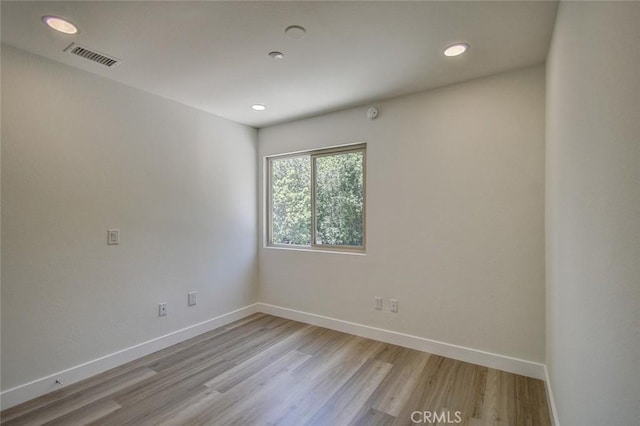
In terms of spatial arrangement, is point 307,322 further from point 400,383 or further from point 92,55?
point 92,55

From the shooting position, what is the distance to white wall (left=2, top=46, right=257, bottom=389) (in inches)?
85.0

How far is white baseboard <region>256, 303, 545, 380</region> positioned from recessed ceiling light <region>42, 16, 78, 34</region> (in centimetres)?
328

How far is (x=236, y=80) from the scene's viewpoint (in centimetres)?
265

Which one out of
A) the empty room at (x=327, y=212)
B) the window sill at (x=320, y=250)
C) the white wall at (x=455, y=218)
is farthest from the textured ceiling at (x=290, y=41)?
the window sill at (x=320, y=250)

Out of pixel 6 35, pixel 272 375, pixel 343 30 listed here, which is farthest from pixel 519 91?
pixel 6 35

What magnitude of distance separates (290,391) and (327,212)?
77.0 inches

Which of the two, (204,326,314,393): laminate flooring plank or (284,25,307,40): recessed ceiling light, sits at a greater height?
(284,25,307,40): recessed ceiling light

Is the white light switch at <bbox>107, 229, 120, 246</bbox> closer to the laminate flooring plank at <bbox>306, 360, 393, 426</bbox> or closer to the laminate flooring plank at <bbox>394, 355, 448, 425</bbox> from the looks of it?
the laminate flooring plank at <bbox>306, 360, 393, 426</bbox>

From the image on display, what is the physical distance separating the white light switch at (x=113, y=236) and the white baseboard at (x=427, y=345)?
203cm

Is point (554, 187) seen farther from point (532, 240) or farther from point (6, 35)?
point (6, 35)

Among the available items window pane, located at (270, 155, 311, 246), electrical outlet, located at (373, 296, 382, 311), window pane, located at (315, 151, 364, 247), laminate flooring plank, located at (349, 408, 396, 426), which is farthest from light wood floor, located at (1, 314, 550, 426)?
window pane, located at (270, 155, 311, 246)

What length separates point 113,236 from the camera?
2664 millimetres

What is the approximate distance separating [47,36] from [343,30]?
193cm

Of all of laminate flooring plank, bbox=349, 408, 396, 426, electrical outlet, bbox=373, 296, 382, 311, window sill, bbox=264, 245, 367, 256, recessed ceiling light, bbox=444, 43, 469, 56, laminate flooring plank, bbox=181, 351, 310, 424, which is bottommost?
laminate flooring plank, bbox=181, 351, 310, 424
